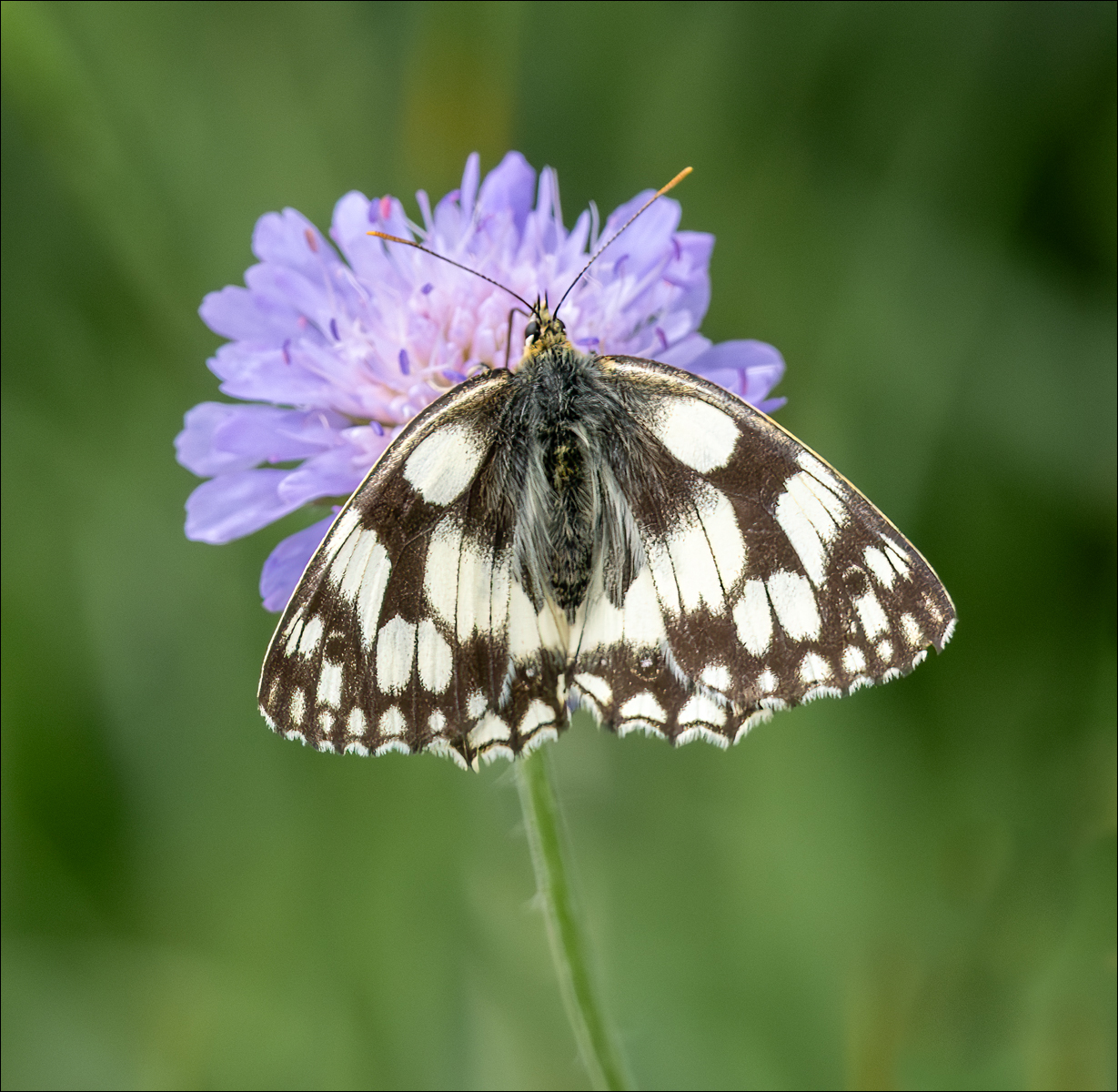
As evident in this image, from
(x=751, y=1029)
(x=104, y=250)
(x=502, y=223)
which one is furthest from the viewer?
(x=104, y=250)

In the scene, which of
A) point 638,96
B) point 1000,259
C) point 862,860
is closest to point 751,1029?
point 862,860

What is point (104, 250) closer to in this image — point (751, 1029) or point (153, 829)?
point (153, 829)

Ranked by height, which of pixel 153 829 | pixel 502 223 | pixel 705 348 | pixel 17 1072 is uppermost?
pixel 502 223

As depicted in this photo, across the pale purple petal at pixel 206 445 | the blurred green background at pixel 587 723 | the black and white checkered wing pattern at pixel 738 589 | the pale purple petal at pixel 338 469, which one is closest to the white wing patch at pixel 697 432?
the black and white checkered wing pattern at pixel 738 589

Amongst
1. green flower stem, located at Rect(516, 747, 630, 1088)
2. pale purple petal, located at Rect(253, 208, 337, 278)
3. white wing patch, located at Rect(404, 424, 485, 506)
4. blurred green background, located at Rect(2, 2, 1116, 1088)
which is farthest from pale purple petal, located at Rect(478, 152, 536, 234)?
green flower stem, located at Rect(516, 747, 630, 1088)

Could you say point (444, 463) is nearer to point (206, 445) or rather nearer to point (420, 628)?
point (420, 628)

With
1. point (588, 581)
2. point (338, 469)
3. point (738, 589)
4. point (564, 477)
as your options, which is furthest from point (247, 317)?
point (738, 589)
